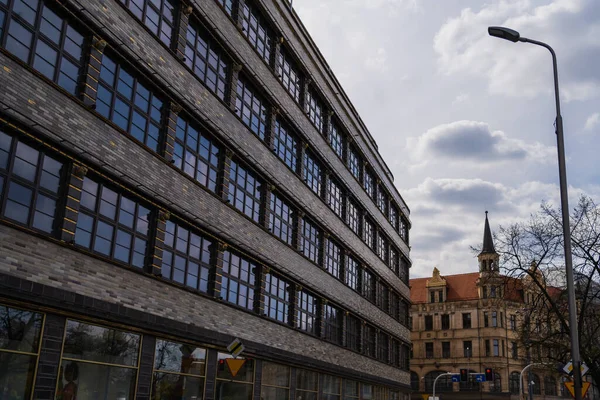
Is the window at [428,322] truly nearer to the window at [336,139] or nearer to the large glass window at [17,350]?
the window at [336,139]

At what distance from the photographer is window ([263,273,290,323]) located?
2584cm

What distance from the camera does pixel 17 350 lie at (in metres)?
13.3

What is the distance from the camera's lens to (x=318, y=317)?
104 feet

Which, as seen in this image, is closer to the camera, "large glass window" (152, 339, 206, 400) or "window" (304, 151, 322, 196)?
"large glass window" (152, 339, 206, 400)

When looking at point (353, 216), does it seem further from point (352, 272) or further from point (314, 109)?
point (314, 109)

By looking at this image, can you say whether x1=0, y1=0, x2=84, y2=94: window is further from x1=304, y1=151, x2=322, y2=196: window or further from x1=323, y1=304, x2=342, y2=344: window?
x1=323, y1=304, x2=342, y2=344: window

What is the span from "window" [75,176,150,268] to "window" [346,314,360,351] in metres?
20.3

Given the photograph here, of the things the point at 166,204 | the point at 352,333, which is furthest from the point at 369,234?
the point at 166,204

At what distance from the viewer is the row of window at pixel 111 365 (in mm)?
13336

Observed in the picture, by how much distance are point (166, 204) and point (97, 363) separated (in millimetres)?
4983

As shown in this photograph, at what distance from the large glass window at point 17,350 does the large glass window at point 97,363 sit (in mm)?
927

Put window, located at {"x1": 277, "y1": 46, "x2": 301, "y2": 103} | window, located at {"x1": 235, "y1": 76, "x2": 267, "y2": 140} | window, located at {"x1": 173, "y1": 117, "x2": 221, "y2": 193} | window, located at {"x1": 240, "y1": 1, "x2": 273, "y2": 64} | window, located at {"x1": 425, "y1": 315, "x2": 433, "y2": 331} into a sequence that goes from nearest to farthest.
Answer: window, located at {"x1": 173, "y1": 117, "x2": 221, "y2": 193} → window, located at {"x1": 235, "y1": 76, "x2": 267, "y2": 140} → window, located at {"x1": 240, "y1": 1, "x2": 273, "y2": 64} → window, located at {"x1": 277, "y1": 46, "x2": 301, "y2": 103} → window, located at {"x1": 425, "y1": 315, "x2": 433, "y2": 331}

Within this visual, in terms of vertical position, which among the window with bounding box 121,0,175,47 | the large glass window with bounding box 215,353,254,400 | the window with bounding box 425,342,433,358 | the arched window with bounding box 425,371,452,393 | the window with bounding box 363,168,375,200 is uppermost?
the window with bounding box 363,168,375,200

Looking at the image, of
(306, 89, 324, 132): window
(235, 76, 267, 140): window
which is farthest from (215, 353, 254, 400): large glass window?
(306, 89, 324, 132): window
